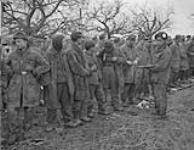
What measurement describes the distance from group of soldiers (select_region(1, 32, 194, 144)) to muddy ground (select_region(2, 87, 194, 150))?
27 cm

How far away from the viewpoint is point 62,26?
99.5 ft

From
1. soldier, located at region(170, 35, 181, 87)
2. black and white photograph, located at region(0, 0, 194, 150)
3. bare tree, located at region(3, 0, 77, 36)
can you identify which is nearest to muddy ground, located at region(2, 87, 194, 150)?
black and white photograph, located at region(0, 0, 194, 150)

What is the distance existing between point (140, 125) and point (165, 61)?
5.33 feet

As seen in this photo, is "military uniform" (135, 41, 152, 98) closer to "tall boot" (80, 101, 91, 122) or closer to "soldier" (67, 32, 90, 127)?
"tall boot" (80, 101, 91, 122)

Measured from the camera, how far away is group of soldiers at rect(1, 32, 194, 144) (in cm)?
622

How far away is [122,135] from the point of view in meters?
7.05

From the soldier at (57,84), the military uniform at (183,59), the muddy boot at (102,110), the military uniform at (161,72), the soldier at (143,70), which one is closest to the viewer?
the soldier at (57,84)

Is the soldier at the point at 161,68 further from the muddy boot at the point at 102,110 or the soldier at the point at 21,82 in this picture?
the soldier at the point at 21,82

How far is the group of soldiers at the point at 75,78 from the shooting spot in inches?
245

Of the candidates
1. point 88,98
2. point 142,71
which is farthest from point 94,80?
point 142,71

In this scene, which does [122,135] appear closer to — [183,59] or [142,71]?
[142,71]

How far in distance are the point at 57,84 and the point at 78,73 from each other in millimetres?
530

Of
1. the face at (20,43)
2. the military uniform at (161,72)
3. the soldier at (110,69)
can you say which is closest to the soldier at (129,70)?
the soldier at (110,69)

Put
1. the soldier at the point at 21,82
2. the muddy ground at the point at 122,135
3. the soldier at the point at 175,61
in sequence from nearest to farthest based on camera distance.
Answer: the soldier at the point at 21,82, the muddy ground at the point at 122,135, the soldier at the point at 175,61
